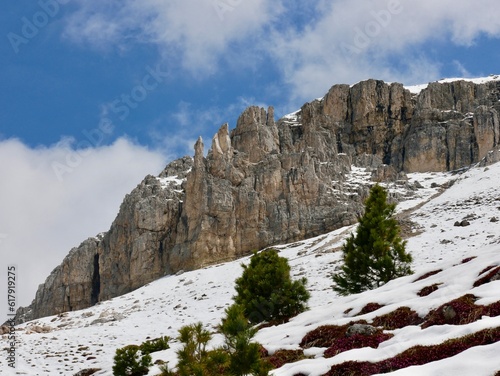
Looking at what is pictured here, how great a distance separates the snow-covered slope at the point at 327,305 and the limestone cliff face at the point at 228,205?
14102 mm

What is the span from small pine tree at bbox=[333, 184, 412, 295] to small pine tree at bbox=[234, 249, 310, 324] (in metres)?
3.07

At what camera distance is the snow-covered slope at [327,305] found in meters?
12.8

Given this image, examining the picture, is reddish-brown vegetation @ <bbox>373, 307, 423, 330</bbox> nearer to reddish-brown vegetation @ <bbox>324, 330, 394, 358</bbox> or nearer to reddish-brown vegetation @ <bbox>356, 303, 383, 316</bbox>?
reddish-brown vegetation @ <bbox>324, 330, 394, 358</bbox>

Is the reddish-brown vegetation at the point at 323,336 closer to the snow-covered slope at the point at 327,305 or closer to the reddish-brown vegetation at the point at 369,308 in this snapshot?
the snow-covered slope at the point at 327,305

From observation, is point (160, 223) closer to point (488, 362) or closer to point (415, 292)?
point (415, 292)

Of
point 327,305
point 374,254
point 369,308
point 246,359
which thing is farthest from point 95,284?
point 246,359

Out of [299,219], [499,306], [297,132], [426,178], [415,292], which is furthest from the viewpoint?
[297,132]

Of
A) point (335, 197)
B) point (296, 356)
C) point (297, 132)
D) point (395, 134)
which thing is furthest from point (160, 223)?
point (296, 356)

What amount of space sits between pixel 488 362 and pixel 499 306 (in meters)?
4.45

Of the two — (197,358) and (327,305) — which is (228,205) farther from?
(197,358)

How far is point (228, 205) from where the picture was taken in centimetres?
9306

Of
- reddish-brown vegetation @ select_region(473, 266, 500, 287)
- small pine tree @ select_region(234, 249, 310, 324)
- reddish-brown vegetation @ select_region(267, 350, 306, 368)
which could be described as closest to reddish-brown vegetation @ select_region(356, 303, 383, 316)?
reddish-brown vegetation @ select_region(473, 266, 500, 287)

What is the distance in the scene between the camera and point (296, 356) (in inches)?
610

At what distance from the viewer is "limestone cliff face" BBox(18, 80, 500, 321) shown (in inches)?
3563
